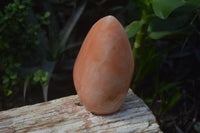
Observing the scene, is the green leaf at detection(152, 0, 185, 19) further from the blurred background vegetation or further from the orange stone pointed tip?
the orange stone pointed tip

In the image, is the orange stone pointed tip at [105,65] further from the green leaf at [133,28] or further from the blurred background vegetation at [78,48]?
the green leaf at [133,28]

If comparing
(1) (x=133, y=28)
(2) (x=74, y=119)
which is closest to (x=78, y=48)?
(1) (x=133, y=28)

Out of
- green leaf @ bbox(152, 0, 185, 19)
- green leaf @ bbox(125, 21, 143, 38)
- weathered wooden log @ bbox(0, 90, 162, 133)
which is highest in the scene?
green leaf @ bbox(152, 0, 185, 19)

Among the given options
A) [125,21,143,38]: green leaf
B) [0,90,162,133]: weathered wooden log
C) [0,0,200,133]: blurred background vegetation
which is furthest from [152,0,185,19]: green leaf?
[0,90,162,133]: weathered wooden log

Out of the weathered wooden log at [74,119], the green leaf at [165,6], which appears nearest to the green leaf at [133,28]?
the green leaf at [165,6]

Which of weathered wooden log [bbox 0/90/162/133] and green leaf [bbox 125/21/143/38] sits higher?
green leaf [bbox 125/21/143/38]

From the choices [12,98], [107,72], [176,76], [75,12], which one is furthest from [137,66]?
[12,98]

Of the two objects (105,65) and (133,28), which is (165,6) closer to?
(133,28)
